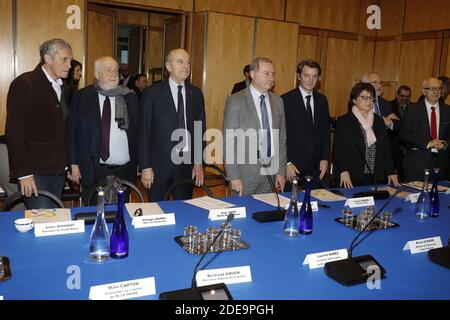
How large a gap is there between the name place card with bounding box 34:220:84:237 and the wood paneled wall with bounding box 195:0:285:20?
5.99 m

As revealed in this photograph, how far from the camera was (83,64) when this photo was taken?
21.0ft

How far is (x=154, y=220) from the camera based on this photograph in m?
2.13

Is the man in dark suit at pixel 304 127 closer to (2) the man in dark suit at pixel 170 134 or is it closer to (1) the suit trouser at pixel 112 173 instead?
→ (2) the man in dark suit at pixel 170 134

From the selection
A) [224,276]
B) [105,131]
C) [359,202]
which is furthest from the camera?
[105,131]

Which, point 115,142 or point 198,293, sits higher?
point 115,142

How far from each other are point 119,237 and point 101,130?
183 cm

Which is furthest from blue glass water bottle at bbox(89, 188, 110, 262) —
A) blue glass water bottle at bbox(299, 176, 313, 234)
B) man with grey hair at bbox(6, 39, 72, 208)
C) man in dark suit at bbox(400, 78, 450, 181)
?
man in dark suit at bbox(400, 78, 450, 181)

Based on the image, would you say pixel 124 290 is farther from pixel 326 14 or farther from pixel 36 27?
pixel 326 14

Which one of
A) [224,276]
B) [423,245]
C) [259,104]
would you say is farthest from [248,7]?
[224,276]

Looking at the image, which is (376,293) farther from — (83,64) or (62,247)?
(83,64)

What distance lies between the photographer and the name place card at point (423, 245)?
6.28 feet

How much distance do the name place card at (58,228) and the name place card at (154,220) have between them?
250 mm
